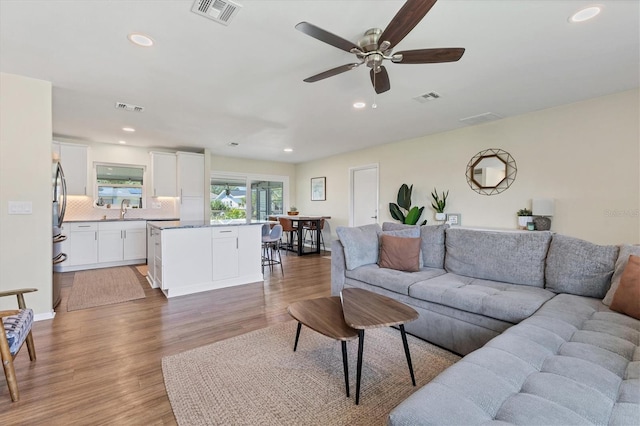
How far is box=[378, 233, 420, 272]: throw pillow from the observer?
119 inches

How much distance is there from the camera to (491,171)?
442 centimetres

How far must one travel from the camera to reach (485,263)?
2697 millimetres

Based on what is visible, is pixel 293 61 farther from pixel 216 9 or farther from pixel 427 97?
pixel 427 97

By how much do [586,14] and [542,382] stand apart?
246 cm

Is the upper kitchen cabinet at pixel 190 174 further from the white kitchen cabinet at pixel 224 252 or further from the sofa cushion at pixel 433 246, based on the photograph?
the sofa cushion at pixel 433 246

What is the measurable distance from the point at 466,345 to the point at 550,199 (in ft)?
9.45

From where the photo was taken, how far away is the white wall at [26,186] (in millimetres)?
2818

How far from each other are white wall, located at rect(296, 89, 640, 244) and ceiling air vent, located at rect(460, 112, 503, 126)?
0.16m

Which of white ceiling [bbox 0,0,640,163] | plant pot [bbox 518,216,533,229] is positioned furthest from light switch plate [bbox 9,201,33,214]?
plant pot [bbox 518,216,533,229]

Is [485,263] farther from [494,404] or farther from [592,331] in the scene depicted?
[494,404]

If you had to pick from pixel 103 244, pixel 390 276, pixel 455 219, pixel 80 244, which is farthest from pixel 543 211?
pixel 80 244

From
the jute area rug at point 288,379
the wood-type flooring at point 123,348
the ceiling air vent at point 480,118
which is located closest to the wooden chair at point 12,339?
the wood-type flooring at point 123,348

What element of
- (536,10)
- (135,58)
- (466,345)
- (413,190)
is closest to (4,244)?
(135,58)

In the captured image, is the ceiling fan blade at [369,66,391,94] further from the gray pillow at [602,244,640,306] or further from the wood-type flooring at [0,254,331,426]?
the wood-type flooring at [0,254,331,426]
